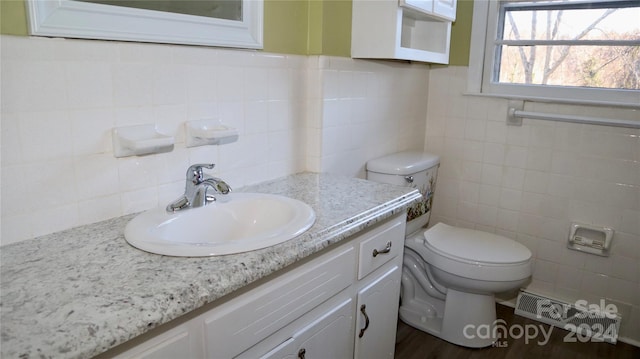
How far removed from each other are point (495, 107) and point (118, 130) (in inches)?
71.2

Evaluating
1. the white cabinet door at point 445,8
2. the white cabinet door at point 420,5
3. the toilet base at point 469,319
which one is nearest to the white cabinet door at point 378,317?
the toilet base at point 469,319

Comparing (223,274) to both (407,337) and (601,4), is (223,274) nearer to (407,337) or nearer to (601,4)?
(407,337)

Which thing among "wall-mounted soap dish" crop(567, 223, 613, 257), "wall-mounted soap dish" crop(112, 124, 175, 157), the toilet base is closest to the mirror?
"wall-mounted soap dish" crop(112, 124, 175, 157)

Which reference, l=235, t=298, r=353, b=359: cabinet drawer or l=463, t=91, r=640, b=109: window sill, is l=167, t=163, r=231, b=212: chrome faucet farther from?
l=463, t=91, r=640, b=109: window sill

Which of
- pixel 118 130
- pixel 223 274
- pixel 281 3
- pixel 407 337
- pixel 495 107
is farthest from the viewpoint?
pixel 495 107

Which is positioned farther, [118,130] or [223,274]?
[118,130]

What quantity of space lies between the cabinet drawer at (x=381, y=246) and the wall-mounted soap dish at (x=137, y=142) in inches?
25.0

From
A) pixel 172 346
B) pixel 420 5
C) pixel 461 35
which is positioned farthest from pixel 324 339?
pixel 461 35

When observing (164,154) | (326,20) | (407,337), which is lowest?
(407,337)

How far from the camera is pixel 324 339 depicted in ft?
4.21

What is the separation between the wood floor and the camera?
2.02 m

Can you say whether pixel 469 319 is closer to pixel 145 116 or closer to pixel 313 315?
pixel 313 315

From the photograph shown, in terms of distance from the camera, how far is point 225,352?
0.98 metres

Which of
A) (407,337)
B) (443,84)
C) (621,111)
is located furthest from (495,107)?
(407,337)
